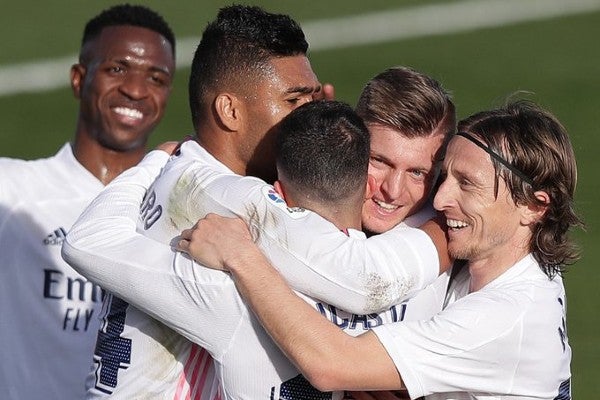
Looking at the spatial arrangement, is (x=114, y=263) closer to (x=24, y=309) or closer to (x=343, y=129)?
(x=343, y=129)

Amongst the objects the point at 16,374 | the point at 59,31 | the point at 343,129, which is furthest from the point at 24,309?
the point at 59,31

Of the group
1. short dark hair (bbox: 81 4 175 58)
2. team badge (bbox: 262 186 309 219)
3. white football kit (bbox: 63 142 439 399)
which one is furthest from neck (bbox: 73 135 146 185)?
team badge (bbox: 262 186 309 219)

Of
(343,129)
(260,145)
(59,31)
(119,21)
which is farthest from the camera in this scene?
(59,31)

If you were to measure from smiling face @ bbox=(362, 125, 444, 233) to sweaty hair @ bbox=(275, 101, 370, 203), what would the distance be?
419 mm

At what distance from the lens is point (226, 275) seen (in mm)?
5242

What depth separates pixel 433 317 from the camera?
5.29 m

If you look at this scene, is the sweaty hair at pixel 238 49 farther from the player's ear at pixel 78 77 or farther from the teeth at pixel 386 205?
the player's ear at pixel 78 77

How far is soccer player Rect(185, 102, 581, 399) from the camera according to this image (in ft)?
16.8

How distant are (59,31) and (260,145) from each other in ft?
37.0

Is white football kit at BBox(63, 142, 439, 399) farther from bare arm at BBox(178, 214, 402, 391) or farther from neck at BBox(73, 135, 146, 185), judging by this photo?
neck at BBox(73, 135, 146, 185)

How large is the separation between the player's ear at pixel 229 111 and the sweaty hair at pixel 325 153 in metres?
0.41

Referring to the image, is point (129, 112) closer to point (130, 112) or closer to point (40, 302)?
point (130, 112)

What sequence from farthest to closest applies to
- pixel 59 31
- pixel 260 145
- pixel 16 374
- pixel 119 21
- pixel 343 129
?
1. pixel 59 31
2. pixel 119 21
3. pixel 16 374
4. pixel 260 145
5. pixel 343 129

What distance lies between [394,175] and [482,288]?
0.60 m
